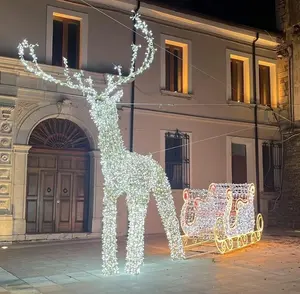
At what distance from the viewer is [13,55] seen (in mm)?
12852

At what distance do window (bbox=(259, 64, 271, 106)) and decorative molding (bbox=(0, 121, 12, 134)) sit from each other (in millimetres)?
10296

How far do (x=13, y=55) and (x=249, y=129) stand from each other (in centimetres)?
924

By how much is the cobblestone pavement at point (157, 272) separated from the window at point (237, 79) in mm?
7376

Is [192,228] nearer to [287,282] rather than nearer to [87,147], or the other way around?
[287,282]

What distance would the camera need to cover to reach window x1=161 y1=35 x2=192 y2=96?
16031mm

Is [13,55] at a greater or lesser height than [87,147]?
greater

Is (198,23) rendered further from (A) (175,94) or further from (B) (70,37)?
(B) (70,37)

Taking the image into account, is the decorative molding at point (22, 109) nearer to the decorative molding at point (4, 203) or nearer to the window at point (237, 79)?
the decorative molding at point (4, 203)

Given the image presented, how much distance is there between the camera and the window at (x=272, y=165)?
1794cm

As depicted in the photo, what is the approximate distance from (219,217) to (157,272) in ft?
9.13

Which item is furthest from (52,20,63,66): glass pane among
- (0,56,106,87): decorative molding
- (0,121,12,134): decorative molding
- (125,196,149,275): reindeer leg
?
(125,196,149,275): reindeer leg

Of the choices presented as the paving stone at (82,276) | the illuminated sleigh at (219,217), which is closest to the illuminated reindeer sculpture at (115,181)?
the paving stone at (82,276)

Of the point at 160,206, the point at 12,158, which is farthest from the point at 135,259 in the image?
the point at 12,158

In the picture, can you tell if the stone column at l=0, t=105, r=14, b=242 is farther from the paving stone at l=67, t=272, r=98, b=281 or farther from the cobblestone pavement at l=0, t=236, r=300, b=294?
the paving stone at l=67, t=272, r=98, b=281
